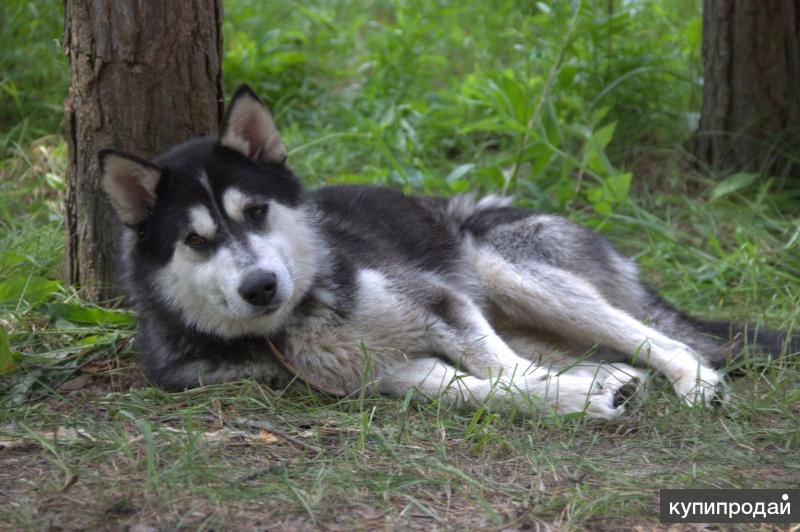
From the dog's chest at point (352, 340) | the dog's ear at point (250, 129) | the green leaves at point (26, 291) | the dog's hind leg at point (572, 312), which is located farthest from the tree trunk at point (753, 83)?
the green leaves at point (26, 291)

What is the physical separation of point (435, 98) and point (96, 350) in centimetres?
373

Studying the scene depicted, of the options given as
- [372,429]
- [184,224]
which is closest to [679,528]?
[372,429]

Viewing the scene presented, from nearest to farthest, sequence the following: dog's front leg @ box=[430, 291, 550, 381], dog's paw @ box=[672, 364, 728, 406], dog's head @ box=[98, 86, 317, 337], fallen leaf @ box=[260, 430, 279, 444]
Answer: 1. fallen leaf @ box=[260, 430, 279, 444]
2. dog's head @ box=[98, 86, 317, 337]
3. dog's paw @ box=[672, 364, 728, 406]
4. dog's front leg @ box=[430, 291, 550, 381]

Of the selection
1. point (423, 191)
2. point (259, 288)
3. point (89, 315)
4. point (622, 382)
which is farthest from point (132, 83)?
point (622, 382)

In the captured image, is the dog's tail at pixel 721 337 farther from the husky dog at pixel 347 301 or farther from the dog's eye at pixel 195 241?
the dog's eye at pixel 195 241

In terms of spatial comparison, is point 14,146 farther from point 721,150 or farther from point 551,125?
point 721,150

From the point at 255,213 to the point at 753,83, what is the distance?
3700mm

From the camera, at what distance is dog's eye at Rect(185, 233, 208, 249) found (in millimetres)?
3746

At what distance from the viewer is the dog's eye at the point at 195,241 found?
375cm

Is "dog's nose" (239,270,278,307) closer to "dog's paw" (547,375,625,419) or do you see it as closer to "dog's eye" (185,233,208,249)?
"dog's eye" (185,233,208,249)

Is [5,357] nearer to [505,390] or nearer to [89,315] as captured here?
[89,315]

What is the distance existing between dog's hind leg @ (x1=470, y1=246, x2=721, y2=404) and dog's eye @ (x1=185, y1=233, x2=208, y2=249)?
1.52 m

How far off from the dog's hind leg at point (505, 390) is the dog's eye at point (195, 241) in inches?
36.4

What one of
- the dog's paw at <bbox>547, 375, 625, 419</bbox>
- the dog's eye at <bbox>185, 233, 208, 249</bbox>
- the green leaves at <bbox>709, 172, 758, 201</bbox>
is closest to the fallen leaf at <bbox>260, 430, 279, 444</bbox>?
the dog's eye at <bbox>185, 233, 208, 249</bbox>
